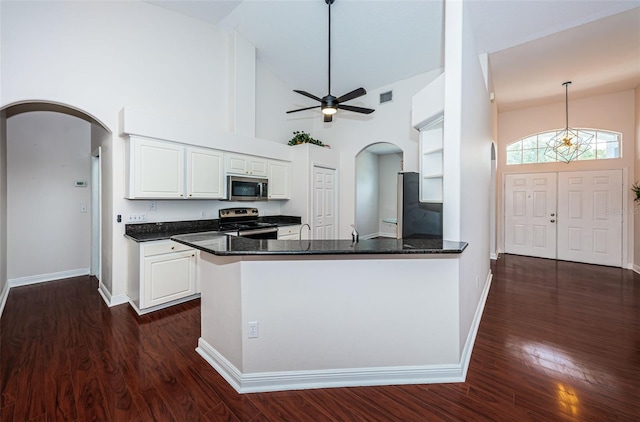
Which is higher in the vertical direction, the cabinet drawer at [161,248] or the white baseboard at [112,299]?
the cabinet drawer at [161,248]

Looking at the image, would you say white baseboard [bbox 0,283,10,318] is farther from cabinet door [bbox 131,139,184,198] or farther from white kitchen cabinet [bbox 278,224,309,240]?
white kitchen cabinet [bbox 278,224,309,240]

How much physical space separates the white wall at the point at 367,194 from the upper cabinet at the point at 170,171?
4.89 m

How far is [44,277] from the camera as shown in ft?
14.1

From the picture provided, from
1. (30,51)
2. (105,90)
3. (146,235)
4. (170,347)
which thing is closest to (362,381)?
(170,347)

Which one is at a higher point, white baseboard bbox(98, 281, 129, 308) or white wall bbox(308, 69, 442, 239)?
white wall bbox(308, 69, 442, 239)

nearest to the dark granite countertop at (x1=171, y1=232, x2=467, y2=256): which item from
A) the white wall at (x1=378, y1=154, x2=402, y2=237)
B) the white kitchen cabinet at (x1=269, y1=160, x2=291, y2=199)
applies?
the white kitchen cabinet at (x1=269, y1=160, x2=291, y2=199)

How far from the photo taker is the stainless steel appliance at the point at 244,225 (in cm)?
410

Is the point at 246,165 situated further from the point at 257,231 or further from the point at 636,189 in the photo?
the point at 636,189

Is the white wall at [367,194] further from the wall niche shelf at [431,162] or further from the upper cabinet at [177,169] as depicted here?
the wall niche shelf at [431,162]

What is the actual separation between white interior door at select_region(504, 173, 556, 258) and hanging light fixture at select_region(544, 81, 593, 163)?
0.45 meters

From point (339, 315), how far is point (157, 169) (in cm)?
299

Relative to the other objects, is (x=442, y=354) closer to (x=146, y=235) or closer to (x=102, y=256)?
(x=146, y=235)

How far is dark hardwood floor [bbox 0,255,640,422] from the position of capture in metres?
1.73

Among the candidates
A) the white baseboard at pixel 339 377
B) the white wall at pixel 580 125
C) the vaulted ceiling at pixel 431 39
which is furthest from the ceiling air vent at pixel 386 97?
the white baseboard at pixel 339 377
